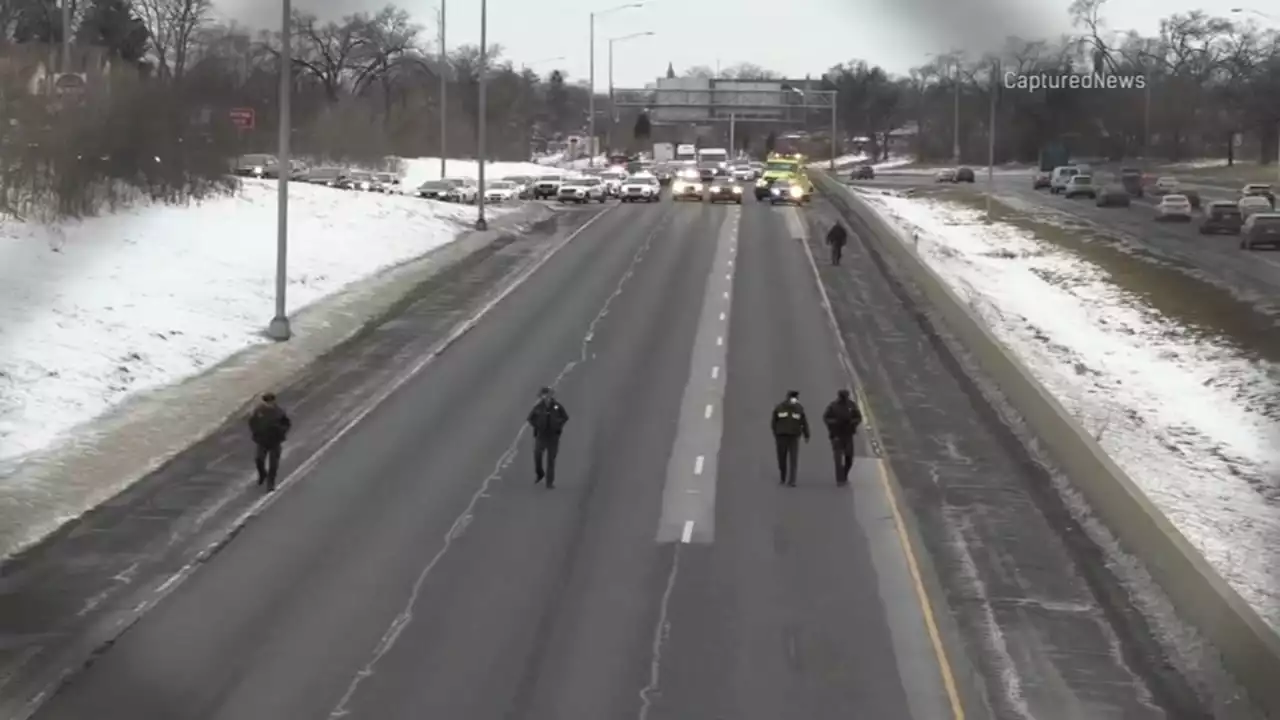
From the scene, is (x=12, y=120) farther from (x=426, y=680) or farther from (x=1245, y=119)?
(x=1245, y=119)

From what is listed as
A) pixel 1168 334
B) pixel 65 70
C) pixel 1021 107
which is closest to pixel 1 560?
pixel 65 70

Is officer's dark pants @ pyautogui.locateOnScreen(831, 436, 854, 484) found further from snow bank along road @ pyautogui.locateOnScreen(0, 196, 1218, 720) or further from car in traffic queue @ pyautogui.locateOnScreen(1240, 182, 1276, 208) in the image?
car in traffic queue @ pyautogui.locateOnScreen(1240, 182, 1276, 208)

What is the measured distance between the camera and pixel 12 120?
73.8 ft

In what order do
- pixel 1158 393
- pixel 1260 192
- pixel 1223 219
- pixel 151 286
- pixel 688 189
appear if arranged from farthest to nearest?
pixel 688 189 < pixel 1260 192 < pixel 1223 219 < pixel 151 286 < pixel 1158 393

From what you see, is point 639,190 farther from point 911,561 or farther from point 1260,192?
point 911,561

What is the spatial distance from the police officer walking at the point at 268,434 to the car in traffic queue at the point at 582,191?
56.4m

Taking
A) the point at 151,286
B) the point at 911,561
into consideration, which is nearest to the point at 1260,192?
the point at 151,286

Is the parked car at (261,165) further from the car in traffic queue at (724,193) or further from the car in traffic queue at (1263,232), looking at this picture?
the car in traffic queue at (1263,232)

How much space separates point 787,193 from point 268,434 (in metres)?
56.0

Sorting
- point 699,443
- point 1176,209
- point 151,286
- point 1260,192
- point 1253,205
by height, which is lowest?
point 699,443

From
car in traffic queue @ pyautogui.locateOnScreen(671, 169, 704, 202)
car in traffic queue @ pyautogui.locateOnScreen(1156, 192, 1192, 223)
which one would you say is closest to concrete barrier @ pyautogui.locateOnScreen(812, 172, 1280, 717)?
car in traffic queue @ pyautogui.locateOnScreen(1156, 192, 1192, 223)

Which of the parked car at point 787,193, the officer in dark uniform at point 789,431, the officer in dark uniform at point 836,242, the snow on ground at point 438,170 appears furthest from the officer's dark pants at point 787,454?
the snow on ground at point 438,170

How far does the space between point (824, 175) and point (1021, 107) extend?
82.7 meters

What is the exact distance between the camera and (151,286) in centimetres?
3453
